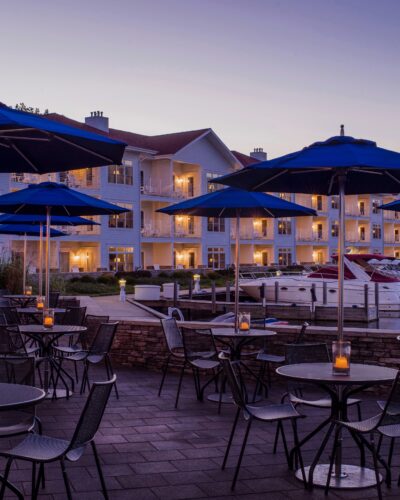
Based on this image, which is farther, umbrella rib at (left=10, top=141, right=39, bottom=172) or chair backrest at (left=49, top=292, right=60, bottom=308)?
chair backrest at (left=49, top=292, right=60, bottom=308)

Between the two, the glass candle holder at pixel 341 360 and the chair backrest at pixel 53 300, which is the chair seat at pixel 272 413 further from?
the chair backrest at pixel 53 300

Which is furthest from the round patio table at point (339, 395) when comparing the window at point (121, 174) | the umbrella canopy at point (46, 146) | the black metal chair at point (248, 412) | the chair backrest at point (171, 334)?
the window at point (121, 174)

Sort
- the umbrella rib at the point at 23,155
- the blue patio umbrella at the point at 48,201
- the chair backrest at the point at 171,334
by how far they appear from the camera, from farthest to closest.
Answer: the blue patio umbrella at the point at 48,201, the chair backrest at the point at 171,334, the umbrella rib at the point at 23,155

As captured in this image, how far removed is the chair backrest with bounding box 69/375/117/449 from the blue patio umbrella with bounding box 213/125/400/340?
110 inches

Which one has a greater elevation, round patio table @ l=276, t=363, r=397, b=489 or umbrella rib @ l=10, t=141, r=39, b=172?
umbrella rib @ l=10, t=141, r=39, b=172

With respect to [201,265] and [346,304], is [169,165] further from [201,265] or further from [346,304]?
[346,304]

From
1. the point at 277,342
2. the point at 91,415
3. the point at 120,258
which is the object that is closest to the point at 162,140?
the point at 120,258

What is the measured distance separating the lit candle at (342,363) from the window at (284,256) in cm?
5775

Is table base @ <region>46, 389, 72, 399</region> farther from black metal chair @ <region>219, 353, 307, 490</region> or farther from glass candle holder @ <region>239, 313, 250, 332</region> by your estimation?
black metal chair @ <region>219, 353, 307, 490</region>

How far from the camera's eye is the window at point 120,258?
47562mm

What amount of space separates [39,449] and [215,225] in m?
51.5

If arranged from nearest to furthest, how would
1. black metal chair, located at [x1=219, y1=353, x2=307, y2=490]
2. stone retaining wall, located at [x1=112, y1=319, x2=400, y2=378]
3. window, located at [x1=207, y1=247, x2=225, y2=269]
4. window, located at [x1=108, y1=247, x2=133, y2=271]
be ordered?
black metal chair, located at [x1=219, y1=353, x2=307, y2=490] → stone retaining wall, located at [x1=112, y1=319, x2=400, y2=378] → window, located at [x1=108, y1=247, x2=133, y2=271] → window, located at [x1=207, y1=247, x2=225, y2=269]

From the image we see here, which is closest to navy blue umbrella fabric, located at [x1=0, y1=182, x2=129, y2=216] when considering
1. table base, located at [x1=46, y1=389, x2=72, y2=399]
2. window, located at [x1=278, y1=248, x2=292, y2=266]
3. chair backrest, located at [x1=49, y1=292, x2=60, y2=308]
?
chair backrest, located at [x1=49, y1=292, x2=60, y2=308]

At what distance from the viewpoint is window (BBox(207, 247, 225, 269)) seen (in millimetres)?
55781
